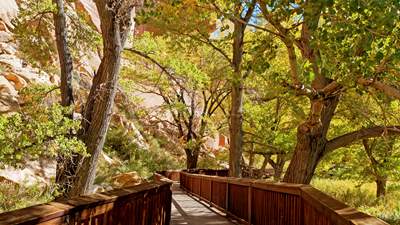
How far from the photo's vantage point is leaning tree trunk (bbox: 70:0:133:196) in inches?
351

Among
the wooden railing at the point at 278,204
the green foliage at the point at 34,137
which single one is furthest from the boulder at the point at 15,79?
the green foliage at the point at 34,137

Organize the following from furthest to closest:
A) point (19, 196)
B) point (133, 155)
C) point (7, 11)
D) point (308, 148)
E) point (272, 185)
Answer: point (133, 155), point (7, 11), point (19, 196), point (308, 148), point (272, 185)

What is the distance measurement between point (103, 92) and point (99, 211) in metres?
5.97

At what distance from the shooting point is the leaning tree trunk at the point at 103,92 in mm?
8922

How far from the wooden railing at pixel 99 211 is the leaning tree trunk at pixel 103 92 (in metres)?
2.88

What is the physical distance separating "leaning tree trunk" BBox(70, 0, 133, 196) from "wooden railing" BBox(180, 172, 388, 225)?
10.4 feet

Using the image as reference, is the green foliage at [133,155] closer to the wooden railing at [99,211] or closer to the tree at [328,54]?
the tree at [328,54]

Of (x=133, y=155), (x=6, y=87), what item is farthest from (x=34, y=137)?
(x=133, y=155)

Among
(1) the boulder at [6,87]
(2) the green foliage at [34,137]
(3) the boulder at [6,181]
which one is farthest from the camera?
(1) the boulder at [6,87]

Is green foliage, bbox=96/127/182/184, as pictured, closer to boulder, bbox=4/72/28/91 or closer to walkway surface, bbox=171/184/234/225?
boulder, bbox=4/72/28/91

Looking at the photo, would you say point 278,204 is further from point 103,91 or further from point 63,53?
point 63,53

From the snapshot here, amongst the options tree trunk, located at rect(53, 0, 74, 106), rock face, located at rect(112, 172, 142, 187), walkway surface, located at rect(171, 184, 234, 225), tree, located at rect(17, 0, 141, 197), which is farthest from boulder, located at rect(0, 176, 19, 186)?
tree, located at rect(17, 0, 141, 197)

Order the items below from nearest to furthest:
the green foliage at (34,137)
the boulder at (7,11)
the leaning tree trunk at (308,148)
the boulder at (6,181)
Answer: the green foliage at (34,137), the leaning tree trunk at (308,148), the boulder at (6,181), the boulder at (7,11)

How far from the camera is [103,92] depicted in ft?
30.0
